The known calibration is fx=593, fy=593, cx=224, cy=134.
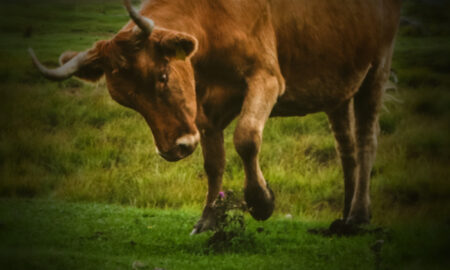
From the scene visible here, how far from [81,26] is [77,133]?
105 inches

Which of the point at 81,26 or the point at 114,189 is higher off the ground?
the point at 81,26

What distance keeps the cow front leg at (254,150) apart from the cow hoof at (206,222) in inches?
46.6

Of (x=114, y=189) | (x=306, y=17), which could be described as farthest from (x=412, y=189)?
(x=114, y=189)

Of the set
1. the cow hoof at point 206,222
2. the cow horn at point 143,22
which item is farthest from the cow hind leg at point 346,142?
the cow horn at point 143,22

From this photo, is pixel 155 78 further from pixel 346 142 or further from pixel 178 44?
pixel 346 142

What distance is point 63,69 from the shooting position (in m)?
4.60

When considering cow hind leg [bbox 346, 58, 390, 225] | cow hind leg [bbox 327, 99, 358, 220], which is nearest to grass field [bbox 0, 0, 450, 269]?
cow hind leg [bbox 346, 58, 390, 225]

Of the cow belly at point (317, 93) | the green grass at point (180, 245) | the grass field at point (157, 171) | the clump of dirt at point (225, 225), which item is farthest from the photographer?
the cow belly at point (317, 93)

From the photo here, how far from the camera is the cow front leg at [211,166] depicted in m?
5.92

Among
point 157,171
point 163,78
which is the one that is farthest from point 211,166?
point 157,171

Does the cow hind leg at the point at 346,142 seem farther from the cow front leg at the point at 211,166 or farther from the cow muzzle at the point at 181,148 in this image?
the cow muzzle at the point at 181,148

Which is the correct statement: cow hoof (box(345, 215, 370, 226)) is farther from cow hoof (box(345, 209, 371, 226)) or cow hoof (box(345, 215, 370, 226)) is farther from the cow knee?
the cow knee

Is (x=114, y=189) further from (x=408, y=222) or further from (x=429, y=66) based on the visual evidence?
(x=429, y=66)

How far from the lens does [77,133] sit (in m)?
9.95
